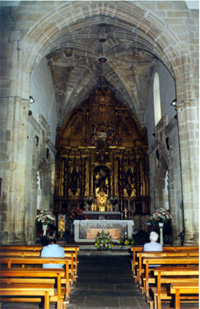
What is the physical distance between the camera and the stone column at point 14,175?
9602mm

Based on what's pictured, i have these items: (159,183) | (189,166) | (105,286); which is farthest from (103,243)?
(159,183)

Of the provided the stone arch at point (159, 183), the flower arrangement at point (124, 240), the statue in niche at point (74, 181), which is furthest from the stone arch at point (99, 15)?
the statue in niche at point (74, 181)

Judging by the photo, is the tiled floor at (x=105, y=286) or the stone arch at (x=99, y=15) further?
the stone arch at (x=99, y=15)

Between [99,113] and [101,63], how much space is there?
3.87 metres

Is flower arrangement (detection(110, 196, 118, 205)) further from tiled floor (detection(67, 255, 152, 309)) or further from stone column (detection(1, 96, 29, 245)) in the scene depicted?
stone column (detection(1, 96, 29, 245))

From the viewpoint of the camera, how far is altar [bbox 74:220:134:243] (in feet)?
42.6

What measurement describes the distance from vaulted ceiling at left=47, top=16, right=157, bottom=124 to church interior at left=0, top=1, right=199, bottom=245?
0.07m

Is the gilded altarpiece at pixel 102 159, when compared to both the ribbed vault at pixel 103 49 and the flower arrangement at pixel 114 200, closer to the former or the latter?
the flower arrangement at pixel 114 200

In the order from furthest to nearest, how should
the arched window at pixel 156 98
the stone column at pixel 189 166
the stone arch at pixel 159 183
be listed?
the arched window at pixel 156 98
the stone arch at pixel 159 183
the stone column at pixel 189 166

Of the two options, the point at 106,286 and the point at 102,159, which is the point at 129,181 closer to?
the point at 102,159

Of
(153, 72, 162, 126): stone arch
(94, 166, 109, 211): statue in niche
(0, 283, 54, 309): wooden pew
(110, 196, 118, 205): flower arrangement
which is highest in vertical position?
(153, 72, 162, 126): stone arch

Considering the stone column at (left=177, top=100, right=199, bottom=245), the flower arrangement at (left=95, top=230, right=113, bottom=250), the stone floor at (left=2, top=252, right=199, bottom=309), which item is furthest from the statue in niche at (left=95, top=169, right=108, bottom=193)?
the stone floor at (left=2, top=252, right=199, bottom=309)

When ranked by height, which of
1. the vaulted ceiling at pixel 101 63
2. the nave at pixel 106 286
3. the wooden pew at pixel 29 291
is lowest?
the nave at pixel 106 286

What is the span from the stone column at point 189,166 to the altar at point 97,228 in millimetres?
3391
